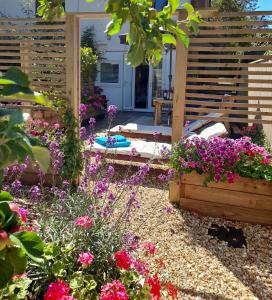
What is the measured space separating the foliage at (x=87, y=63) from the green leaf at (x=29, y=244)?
10278 millimetres

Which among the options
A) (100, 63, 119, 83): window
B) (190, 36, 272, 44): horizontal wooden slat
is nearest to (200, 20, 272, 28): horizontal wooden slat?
(190, 36, 272, 44): horizontal wooden slat

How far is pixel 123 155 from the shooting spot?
527cm

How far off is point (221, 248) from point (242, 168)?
0.88 m

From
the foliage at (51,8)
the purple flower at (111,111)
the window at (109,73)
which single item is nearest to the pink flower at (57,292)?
the foliage at (51,8)

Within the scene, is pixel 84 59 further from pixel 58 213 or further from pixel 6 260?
pixel 6 260

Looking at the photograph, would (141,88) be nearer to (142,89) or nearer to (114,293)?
(142,89)

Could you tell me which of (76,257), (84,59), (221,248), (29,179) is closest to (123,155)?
(29,179)

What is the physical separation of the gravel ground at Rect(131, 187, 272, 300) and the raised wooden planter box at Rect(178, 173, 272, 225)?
89 millimetres

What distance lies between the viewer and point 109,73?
13672mm

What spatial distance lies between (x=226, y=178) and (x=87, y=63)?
8581 mm

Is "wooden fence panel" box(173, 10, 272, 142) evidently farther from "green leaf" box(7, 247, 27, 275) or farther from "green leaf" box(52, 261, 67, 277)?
"green leaf" box(7, 247, 27, 275)

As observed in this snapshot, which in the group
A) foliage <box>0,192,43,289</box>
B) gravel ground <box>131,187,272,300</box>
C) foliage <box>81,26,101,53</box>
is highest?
foliage <box>81,26,101,53</box>

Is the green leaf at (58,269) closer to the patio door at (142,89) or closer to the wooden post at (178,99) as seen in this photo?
the wooden post at (178,99)

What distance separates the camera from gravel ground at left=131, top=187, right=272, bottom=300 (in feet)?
7.91
